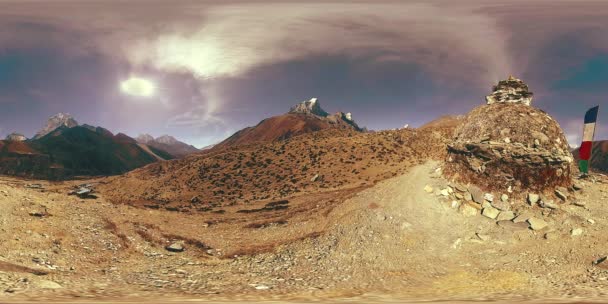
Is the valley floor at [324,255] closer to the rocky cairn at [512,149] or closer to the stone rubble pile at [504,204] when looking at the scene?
the stone rubble pile at [504,204]

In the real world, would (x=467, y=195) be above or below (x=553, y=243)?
above

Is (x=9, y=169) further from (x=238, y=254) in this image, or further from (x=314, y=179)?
(x=238, y=254)

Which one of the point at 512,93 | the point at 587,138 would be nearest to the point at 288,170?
the point at 512,93

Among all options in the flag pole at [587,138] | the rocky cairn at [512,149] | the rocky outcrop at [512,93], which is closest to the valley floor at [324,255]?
the rocky cairn at [512,149]

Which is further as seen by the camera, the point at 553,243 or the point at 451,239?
the point at 451,239

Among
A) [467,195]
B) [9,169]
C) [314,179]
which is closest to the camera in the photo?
[467,195]

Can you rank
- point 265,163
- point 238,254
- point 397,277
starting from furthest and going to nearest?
point 265,163, point 238,254, point 397,277

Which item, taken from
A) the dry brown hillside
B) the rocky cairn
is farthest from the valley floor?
the dry brown hillside

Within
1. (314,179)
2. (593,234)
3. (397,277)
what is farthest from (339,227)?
(314,179)
